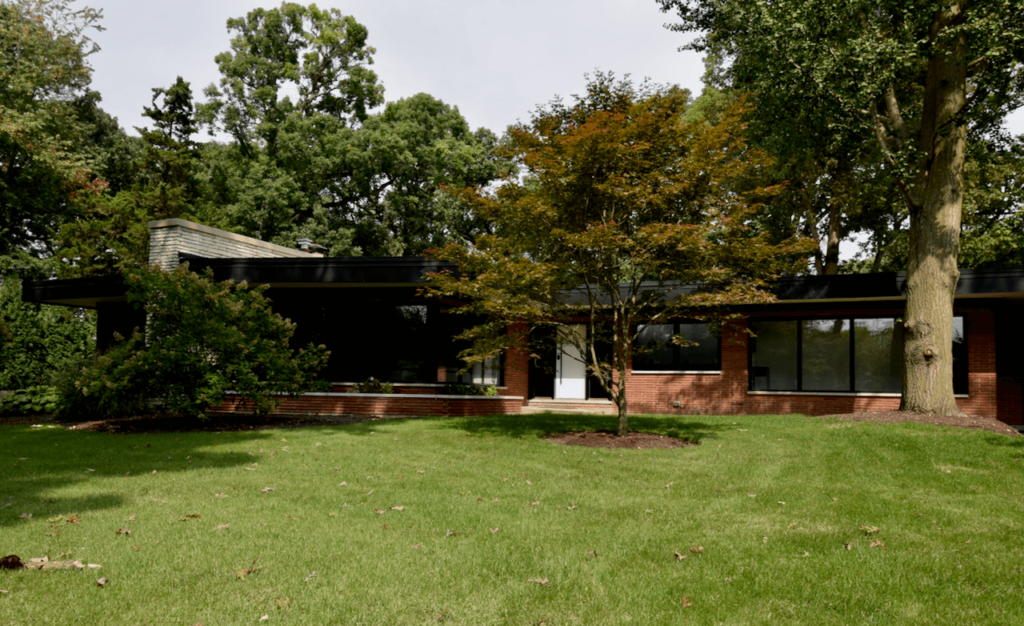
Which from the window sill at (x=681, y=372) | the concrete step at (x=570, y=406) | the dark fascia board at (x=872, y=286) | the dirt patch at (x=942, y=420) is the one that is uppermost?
the dark fascia board at (x=872, y=286)

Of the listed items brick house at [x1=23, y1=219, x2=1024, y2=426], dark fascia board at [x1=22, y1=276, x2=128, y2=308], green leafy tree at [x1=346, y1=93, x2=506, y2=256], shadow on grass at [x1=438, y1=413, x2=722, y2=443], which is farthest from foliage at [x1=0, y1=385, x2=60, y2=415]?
green leafy tree at [x1=346, y1=93, x2=506, y2=256]

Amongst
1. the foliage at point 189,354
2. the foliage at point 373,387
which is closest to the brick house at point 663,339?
the foliage at point 373,387

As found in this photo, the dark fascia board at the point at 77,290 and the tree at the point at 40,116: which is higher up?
the tree at the point at 40,116

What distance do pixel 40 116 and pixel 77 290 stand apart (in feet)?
38.8

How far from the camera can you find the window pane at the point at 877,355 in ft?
54.0

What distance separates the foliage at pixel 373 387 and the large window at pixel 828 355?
9449 millimetres

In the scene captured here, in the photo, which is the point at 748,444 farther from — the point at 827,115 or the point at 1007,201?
the point at 1007,201

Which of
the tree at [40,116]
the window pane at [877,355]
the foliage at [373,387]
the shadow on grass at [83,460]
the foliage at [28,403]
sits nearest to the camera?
the shadow on grass at [83,460]

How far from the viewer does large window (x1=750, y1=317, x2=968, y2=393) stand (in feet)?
54.2

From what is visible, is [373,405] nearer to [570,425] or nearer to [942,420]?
[570,425]

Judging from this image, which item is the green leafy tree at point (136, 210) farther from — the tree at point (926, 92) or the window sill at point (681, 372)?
the tree at point (926, 92)

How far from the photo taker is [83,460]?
8367mm

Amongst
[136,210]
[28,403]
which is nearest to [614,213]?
[28,403]

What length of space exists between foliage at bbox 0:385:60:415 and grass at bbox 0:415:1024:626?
652 cm
